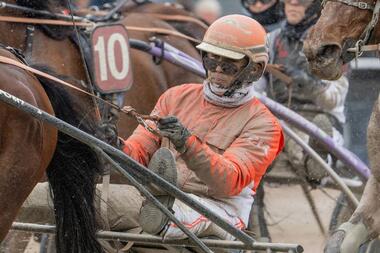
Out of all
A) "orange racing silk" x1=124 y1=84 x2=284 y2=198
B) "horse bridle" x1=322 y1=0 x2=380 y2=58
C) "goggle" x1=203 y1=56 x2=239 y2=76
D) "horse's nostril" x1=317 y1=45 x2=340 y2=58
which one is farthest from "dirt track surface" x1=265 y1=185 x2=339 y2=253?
"horse's nostril" x1=317 y1=45 x2=340 y2=58

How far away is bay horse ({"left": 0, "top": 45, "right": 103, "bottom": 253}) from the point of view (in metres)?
4.88

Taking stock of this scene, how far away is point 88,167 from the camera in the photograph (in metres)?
5.32

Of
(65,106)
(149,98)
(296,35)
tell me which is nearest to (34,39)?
(149,98)

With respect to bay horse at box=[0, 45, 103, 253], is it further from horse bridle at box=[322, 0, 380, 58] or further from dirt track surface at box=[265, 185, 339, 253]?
dirt track surface at box=[265, 185, 339, 253]

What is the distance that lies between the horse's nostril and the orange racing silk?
600 millimetres

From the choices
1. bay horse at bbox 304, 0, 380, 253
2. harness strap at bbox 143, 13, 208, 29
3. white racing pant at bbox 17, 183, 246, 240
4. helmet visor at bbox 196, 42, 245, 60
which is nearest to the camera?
bay horse at bbox 304, 0, 380, 253

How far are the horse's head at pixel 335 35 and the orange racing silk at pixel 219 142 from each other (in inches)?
21.4

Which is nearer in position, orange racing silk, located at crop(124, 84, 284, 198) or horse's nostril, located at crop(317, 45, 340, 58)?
horse's nostril, located at crop(317, 45, 340, 58)

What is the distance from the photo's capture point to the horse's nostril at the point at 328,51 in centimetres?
477

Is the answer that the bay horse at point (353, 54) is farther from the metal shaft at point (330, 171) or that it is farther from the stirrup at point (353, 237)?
the metal shaft at point (330, 171)

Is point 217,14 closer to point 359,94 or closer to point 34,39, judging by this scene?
point 359,94

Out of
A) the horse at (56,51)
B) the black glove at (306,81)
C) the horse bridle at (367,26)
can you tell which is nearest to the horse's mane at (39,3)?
the horse at (56,51)

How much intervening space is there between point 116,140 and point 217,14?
741 centimetres

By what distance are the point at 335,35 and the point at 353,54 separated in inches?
4.4
